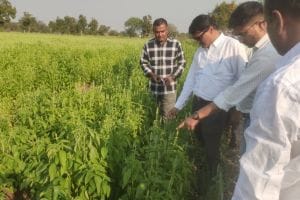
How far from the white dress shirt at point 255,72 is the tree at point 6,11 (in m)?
70.9

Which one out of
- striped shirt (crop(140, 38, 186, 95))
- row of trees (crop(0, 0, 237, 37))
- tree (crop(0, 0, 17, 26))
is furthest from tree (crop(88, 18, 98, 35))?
striped shirt (crop(140, 38, 186, 95))

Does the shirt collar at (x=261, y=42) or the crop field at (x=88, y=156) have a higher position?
the shirt collar at (x=261, y=42)

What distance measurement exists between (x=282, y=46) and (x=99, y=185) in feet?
7.43

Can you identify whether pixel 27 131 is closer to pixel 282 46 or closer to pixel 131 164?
pixel 131 164

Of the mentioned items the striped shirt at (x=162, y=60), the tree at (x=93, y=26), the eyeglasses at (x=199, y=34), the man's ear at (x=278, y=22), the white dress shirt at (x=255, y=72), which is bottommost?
the tree at (x=93, y=26)

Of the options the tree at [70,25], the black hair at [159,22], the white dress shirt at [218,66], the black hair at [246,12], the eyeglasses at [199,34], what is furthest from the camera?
the tree at [70,25]

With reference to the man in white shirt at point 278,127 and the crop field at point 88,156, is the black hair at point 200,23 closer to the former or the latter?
the crop field at point 88,156

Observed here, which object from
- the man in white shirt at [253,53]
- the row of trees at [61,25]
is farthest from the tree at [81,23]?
the man in white shirt at [253,53]

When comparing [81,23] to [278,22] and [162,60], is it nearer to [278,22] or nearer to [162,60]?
[162,60]

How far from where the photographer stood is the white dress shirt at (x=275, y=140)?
1.27 meters

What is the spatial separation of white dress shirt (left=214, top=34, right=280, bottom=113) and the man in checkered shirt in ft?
10.4

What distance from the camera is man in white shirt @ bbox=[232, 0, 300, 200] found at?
1.27 metres

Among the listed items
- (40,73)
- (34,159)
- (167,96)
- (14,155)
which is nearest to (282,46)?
(34,159)

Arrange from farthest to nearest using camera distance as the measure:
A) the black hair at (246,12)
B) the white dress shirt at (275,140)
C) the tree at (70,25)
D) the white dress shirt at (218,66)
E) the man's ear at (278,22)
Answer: the tree at (70,25)
the white dress shirt at (218,66)
the black hair at (246,12)
the man's ear at (278,22)
the white dress shirt at (275,140)
